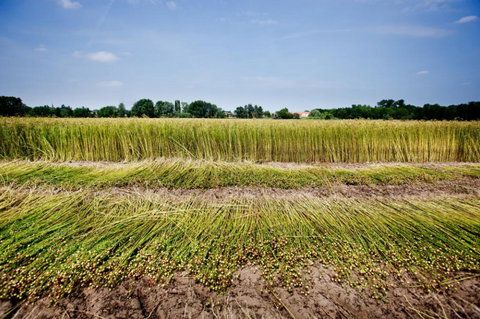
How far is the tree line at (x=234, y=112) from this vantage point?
68.2ft

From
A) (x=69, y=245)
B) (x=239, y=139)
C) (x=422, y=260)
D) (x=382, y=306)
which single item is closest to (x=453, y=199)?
(x=422, y=260)

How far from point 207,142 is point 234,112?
5646 centimetres

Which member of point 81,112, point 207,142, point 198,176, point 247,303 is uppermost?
point 81,112

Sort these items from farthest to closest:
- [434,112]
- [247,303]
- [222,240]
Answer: [434,112]
[222,240]
[247,303]

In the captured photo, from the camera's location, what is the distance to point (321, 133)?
21.9 feet

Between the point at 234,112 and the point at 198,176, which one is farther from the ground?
the point at 234,112

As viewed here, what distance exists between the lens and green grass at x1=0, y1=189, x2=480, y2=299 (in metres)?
2.01

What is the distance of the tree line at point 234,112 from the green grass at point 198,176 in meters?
5.02

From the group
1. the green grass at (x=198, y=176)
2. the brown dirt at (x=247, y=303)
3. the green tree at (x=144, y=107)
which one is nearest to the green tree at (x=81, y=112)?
the green tree at (x=144, y=107)

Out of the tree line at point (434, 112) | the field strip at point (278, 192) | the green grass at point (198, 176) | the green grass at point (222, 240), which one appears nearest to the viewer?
the green grass at point (222, 240)

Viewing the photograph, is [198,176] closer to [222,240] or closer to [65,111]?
[222,240]

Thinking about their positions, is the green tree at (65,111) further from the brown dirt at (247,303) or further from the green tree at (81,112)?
the brown dirt at (247,303)

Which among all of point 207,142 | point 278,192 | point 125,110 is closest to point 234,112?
point 125,110

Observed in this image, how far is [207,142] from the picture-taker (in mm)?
6289
